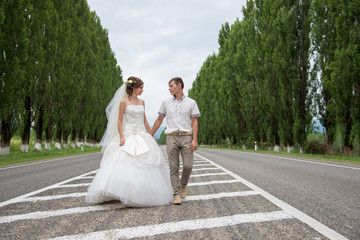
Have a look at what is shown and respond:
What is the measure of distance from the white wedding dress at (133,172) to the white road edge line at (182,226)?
3.26ft

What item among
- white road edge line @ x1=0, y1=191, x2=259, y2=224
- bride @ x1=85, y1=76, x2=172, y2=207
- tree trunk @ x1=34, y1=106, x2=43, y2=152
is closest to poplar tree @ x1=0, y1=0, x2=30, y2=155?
tree trunk @ x1=34, y1=106, x2=43, y2=152

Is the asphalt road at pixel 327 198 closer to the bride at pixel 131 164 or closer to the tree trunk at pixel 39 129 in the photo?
the bride at pixel 131 164

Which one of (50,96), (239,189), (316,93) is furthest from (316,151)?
(50,96)

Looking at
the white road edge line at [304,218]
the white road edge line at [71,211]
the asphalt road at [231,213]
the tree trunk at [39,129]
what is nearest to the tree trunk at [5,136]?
the tree trunk at [39,129]

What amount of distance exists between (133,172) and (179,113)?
117 cm

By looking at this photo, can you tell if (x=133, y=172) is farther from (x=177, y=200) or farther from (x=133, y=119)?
(x=133, y=119)

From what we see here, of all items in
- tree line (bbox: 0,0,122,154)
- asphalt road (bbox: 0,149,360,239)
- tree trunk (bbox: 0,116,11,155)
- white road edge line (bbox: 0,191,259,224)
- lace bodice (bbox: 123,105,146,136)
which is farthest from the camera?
tree trunk (bbox: 0,116,11,155)

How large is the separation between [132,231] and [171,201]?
4.89 ft

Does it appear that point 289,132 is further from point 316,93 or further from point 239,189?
point 239,189

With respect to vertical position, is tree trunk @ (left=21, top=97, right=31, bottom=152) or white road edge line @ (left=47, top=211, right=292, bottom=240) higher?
tree trunk @ (left=21, top=97, right=31, bottom=152)

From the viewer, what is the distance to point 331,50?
16938mm

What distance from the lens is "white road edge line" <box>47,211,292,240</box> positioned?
2.81m

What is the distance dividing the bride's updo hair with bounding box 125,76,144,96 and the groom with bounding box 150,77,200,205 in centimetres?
60

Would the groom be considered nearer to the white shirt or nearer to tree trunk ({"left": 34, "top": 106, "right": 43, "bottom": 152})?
the white shirt
